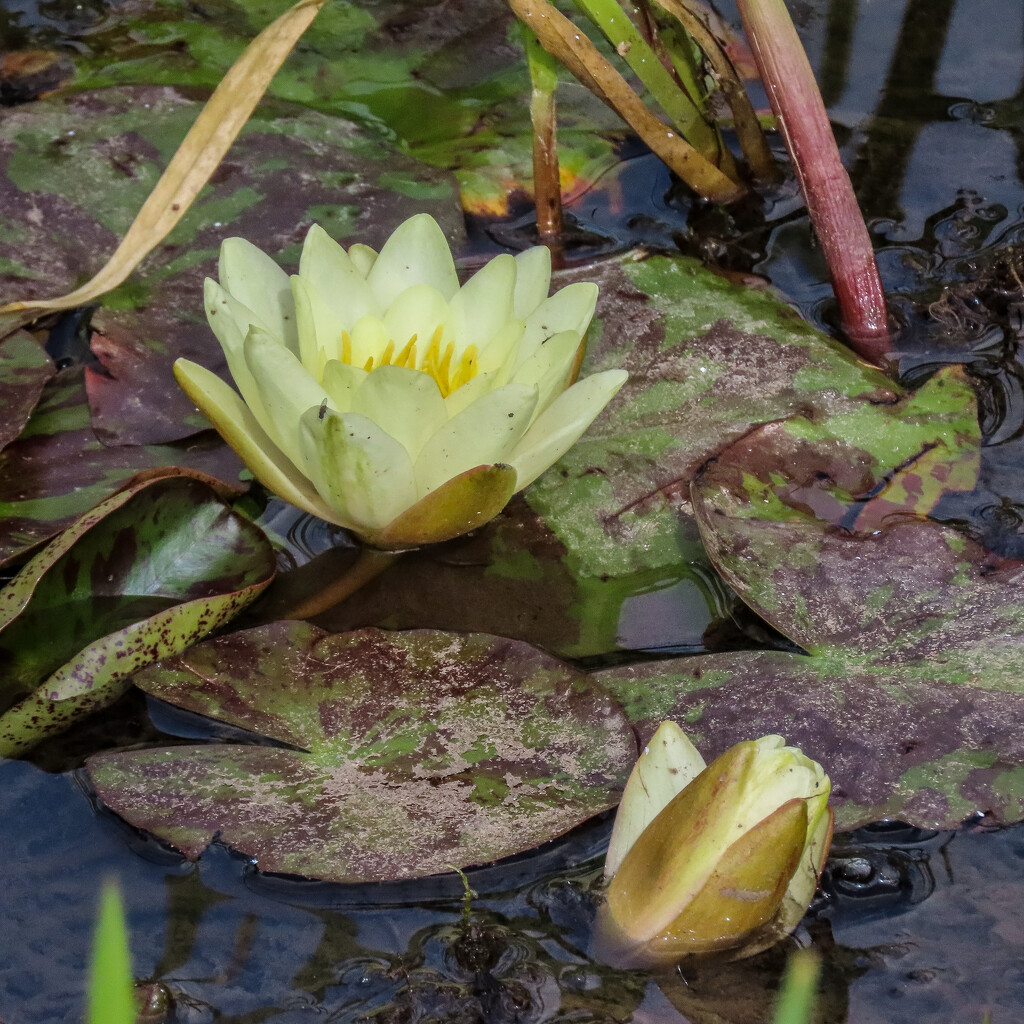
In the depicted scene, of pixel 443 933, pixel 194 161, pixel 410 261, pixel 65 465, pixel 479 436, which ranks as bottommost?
pixel 443 933

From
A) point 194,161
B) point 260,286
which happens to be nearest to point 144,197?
point 194,161

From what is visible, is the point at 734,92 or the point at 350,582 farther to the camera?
the point at 734,92

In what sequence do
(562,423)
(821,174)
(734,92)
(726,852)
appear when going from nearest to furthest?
1. (726,852)
2. (562,423)
3. (821,174)
4. (734,92)

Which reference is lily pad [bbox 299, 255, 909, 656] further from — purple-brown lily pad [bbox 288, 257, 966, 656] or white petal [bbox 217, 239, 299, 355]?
white petal [bbox 217, 239, 299, 355]

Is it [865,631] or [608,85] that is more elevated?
[608,85]

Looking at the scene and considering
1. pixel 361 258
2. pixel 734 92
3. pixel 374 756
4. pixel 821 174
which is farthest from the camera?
pixel 734 92

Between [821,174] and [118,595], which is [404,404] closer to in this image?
[118,595]
